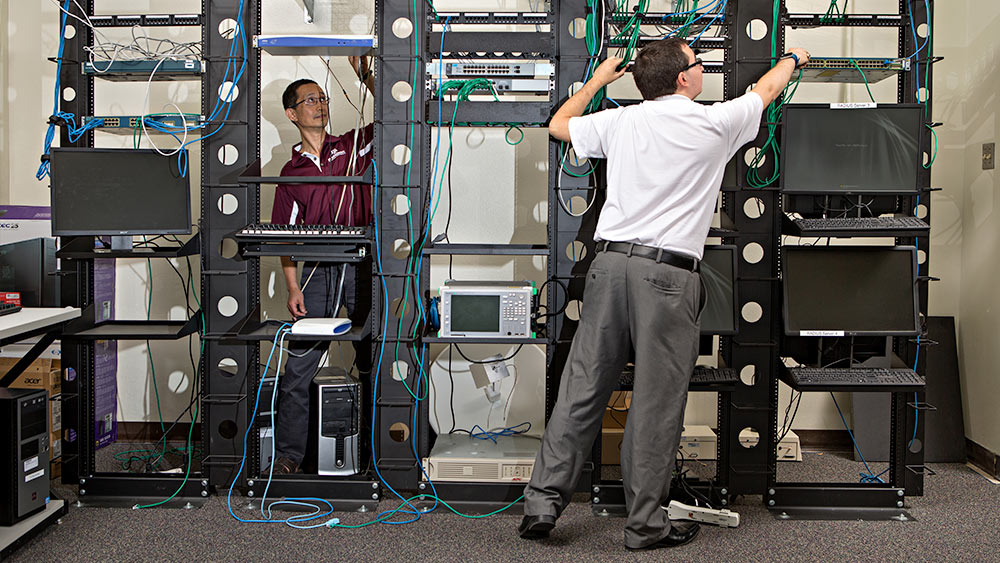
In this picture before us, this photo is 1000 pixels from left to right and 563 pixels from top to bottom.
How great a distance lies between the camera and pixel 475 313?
2.97 metres

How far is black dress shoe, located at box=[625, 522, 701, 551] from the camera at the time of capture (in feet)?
8.76

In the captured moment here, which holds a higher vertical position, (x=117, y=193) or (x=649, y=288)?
(x=117, y=193)

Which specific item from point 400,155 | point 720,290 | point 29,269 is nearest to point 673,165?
point 720,290

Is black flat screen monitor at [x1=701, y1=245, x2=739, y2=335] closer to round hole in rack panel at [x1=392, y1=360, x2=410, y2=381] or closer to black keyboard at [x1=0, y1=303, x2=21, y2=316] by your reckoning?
round hole in rack panel at [x1=392, y1=360, x2=410, y2=381]

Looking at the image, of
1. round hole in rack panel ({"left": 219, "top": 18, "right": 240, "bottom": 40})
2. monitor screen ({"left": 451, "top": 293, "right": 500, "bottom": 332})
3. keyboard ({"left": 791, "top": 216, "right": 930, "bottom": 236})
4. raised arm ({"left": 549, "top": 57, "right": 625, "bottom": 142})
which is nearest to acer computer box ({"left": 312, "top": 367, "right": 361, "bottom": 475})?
monitor screen ({"left": 451, "top": 293, "right": 500, "bottom": 332})

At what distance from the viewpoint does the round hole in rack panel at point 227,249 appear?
311 cm

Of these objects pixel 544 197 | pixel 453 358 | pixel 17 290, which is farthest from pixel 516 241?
pixel 17 290

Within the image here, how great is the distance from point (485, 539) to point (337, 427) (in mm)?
817

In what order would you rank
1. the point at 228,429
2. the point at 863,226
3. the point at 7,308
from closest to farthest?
the point at 7,308, the point at 863,226, the point at 228,429

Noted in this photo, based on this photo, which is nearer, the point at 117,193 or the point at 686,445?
the point at 117,193

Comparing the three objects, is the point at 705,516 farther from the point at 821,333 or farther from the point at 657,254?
the point at 657,254

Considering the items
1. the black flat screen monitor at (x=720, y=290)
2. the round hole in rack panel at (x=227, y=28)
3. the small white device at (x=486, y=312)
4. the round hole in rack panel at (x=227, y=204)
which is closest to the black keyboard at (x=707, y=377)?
the black flat screen monitor at (x=720, y=290)

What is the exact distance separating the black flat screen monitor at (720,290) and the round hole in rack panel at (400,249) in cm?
119

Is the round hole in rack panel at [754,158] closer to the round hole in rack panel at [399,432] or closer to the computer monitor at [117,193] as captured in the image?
the round hole in rack panel at [399,432]
